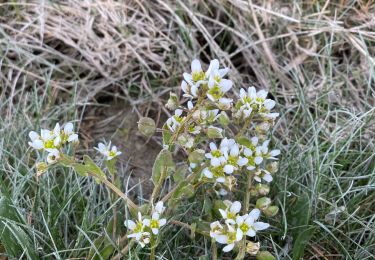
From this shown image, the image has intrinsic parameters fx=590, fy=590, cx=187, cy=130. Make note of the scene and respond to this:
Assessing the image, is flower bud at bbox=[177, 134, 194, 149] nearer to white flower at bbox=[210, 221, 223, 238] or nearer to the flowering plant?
A: the flowering plant

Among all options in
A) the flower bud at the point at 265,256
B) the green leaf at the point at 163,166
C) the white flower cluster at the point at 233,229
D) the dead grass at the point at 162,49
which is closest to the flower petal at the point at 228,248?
the white flower cluster at the point at 233,229

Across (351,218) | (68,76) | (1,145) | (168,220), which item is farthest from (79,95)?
(351,218)

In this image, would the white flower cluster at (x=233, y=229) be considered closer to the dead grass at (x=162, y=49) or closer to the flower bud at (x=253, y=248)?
the flower bud at (x=253, y=248)

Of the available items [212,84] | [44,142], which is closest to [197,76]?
[212,84]

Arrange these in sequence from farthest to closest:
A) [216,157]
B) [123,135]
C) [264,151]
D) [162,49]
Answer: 1. [162,49]
2. [123,135]
3. [264,151]
4. [216,157]

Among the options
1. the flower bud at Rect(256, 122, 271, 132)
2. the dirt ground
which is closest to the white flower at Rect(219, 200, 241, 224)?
the flower bud at Rect(256, 122, 271, 132)

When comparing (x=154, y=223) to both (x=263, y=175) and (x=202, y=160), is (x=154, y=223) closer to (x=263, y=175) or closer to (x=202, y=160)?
(x=202, y=160)

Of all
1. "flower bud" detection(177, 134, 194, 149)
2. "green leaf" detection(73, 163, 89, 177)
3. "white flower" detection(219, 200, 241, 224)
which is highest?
"flower bud" detection(177, 134, 194, 149)
